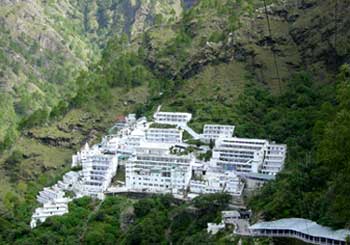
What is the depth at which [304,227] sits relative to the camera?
26.6 meters

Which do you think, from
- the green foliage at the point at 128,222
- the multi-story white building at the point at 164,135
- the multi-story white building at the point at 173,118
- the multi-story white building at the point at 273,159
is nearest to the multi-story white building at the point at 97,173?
the green foliage at the point at 128,222

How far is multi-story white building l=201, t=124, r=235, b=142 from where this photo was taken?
42844 mm

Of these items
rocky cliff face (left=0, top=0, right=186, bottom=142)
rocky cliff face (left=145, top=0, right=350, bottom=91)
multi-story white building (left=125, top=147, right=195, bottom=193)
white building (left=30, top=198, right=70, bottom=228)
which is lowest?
white building (left=30, top=198, right=70, bottom=228)

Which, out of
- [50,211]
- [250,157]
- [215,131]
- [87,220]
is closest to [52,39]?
[215,131]

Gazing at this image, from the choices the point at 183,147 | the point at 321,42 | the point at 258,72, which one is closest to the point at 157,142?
the point at 183,147

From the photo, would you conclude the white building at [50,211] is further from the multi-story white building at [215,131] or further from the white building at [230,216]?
the multi-story white building at [215,131]

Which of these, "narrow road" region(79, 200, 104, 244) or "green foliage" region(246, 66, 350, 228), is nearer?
"green foliage" region(246, 66, 350, 228)

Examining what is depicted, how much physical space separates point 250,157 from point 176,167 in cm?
429

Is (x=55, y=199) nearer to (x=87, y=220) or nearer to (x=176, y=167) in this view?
(x=87, y=220)

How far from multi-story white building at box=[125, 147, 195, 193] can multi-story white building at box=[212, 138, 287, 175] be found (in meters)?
1.77

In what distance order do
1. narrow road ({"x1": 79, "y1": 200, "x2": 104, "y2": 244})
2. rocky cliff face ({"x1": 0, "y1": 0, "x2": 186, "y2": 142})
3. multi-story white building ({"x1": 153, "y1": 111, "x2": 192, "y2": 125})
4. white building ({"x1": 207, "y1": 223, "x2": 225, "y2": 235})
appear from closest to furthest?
white building ({"x1": 207, "y1": 223, "x2": 225, "y2": 235}) < narrow road ({"x1": 79, "y1": 200, "x2": 104, "y2": 244}) < multi-story white building ({"x1": 153, "y1": 111, "x2": 192, "y2": 125}) < rocky cliff face ({"x1": 0, "y1": 0, "x2": 186, "y2": 142})

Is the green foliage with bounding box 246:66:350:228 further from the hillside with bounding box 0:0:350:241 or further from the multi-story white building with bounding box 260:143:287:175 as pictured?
the multi-story white building with bounding box 260:143:287:175

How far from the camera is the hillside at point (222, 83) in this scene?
4325cm

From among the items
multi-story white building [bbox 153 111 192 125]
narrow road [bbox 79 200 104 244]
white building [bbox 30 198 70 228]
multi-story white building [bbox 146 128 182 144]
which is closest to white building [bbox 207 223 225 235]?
narrow road [bbox 79 200 104 244]
